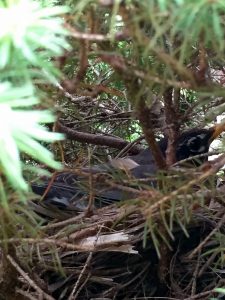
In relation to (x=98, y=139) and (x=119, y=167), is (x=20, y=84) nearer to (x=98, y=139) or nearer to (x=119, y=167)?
(x=119, y=167)

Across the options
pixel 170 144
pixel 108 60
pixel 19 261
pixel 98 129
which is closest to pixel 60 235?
pixel 19 261

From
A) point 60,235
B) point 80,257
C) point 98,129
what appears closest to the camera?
point 60,235

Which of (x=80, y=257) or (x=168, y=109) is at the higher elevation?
(x=168, y=109)

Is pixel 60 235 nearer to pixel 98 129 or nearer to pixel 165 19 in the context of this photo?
pixel 165 19

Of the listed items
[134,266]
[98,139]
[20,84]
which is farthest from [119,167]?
[20,84]

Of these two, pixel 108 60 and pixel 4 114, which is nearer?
pixel 4 114

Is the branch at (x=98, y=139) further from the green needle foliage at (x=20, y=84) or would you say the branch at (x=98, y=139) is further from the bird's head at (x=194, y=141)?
the green needle foliage at (x=20, y=84)

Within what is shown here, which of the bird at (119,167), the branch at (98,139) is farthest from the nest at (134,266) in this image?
the branch at (98,139)

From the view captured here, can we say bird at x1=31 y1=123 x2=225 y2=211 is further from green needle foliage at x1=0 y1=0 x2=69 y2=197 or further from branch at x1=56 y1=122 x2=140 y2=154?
green needle foliage at x1=0 y1=0 x2=69 y2=197
